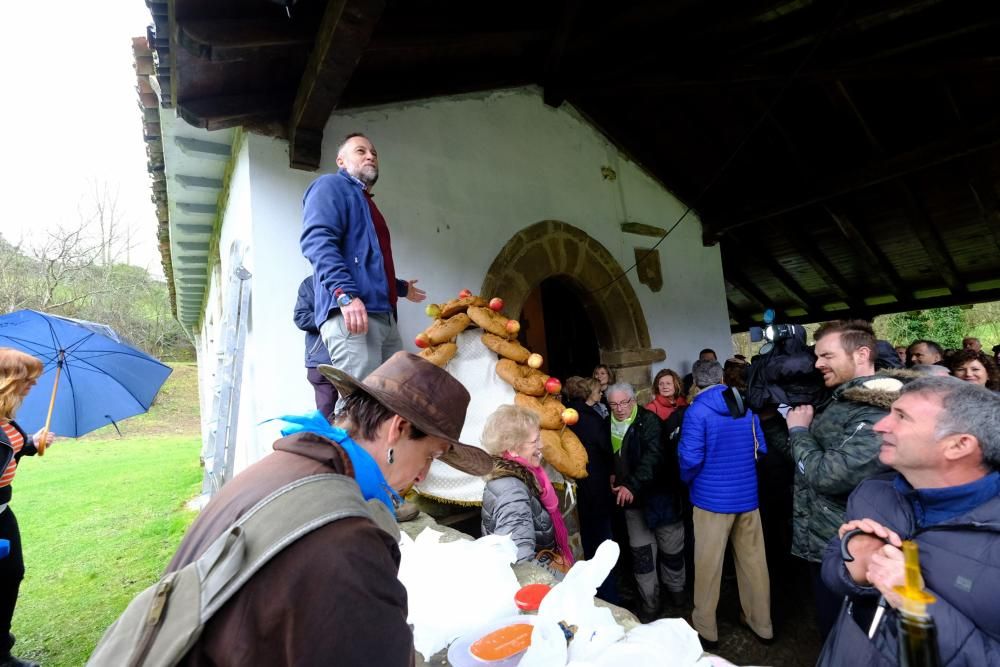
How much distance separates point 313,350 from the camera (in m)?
2.69

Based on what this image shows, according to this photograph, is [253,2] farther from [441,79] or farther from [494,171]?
[494,171]

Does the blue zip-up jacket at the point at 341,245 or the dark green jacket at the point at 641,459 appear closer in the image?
the blue zip-up jacket at the point at 341,245

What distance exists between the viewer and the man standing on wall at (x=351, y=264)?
219 cm

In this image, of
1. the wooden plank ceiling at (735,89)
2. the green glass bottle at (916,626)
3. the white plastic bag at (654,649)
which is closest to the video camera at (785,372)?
the white plastic bag at (654,649)

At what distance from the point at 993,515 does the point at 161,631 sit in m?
1.92

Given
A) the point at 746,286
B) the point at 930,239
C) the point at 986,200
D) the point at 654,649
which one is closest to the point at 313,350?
the point at 654,649

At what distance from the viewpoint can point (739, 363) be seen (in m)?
4.61

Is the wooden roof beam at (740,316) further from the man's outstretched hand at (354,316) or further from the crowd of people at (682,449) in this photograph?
the man's outstretched hand at (354,316)

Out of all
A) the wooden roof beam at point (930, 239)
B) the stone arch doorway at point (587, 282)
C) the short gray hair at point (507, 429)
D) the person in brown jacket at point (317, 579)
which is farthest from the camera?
the wooden roof beam at point (930, 239)

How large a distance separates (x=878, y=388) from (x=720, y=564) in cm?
194

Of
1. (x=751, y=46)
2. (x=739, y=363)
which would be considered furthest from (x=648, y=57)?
(x=739, y=363)

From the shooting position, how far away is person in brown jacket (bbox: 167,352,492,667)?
745 mm

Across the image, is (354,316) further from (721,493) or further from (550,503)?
(721,493)

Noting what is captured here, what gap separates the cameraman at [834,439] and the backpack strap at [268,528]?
1928 millimetres
